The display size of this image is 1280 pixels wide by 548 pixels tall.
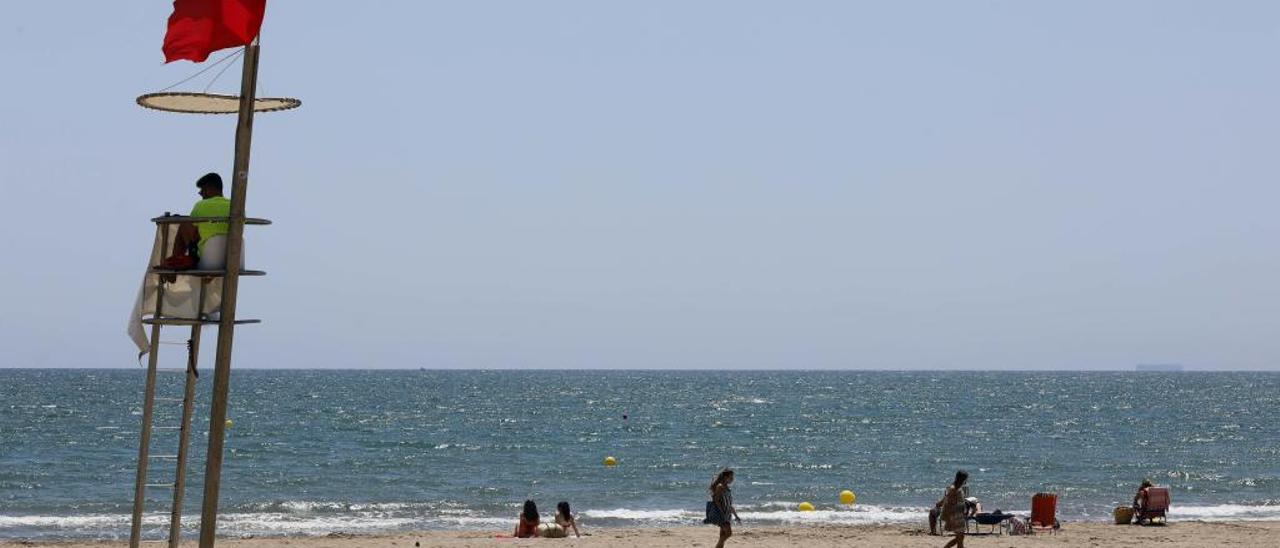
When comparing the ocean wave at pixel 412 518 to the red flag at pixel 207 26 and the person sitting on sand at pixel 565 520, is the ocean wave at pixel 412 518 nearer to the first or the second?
the person sitting on sand at pixel 565 520

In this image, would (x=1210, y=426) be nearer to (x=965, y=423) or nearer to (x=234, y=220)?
(x=965, y=423)

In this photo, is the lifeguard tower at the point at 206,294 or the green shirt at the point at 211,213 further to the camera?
the green shirt at the point at 211,213

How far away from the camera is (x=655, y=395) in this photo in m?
125

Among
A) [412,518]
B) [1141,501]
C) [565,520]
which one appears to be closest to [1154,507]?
[1141,501]

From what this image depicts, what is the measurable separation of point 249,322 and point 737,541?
1489 cm

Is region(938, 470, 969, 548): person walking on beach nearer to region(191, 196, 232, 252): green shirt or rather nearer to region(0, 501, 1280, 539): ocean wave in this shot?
region(0, 501, 1280, 539): ocean wave

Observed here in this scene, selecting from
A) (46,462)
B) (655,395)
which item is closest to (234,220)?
(46,462)

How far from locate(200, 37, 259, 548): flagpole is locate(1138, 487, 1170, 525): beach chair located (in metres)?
20.4

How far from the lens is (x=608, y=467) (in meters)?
46.9

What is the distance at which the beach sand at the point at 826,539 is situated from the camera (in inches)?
898

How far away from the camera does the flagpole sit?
8664 millimetres

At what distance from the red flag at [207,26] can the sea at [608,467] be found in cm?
1920

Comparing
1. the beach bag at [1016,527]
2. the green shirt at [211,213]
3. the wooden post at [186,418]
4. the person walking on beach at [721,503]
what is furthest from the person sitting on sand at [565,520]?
the green shirt at [211,213]

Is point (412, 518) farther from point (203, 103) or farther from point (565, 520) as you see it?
point (203, 103)
